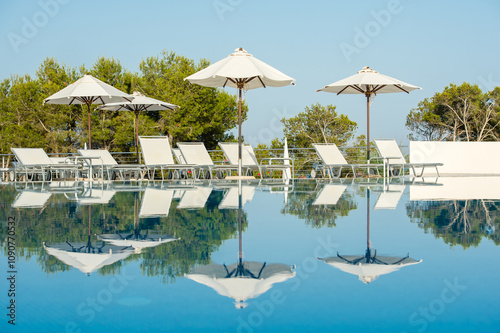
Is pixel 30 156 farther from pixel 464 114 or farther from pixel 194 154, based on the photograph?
pixel 464 114

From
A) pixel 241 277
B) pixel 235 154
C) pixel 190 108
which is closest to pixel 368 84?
pixel 235 154

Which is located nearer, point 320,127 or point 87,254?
point 87,254

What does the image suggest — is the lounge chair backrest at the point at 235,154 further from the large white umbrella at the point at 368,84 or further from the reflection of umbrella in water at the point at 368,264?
the reflection of umbrella in water at the point at 368,264

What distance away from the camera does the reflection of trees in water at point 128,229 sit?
2.12 metres

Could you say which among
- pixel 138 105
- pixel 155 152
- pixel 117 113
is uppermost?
pixel 117 113

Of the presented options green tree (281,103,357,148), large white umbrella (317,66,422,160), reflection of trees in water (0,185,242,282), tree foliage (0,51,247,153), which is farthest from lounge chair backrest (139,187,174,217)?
green tree (281,103,357,148)

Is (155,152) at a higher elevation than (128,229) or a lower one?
higher

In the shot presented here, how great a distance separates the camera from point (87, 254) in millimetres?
2303

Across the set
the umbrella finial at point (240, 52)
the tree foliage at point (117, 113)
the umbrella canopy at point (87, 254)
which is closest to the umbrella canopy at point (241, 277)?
the umbrella canopy at point (87, 254)

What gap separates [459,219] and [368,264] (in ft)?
5.69

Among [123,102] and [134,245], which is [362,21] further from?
[134,245]

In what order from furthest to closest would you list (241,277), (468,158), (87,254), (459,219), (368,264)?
(468,158)
(459,219)
(87,254)
(368,264)
(241,277)

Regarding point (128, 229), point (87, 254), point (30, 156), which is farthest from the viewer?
point (30, 156)

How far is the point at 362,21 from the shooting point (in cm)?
988
